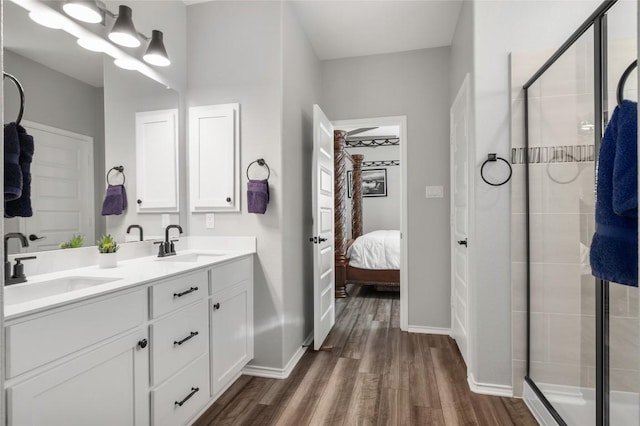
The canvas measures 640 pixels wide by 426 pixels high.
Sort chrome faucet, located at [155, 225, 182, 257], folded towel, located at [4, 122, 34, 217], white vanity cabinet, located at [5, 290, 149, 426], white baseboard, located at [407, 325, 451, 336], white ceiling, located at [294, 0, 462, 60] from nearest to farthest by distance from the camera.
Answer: white vanity cabinet, located at [5, 290, 149, 426]
folded towel, located at [4, 122, 34, 217]
chrome faucet, located at [155, 225, 182, 257]
white ceiling, located at [294, 0, 462, 60]
white baseboard, located at [407, 325, 451, 336]

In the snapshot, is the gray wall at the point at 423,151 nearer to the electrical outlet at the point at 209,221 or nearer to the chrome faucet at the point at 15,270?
the electrical outlet at the point at 209,221

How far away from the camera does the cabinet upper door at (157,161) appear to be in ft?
7.73

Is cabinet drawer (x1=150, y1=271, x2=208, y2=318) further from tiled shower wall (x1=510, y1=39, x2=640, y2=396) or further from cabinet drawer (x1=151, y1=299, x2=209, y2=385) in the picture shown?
tiled shower wall (x1=510, y1=39, x2=640, y2=396)

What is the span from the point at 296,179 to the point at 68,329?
1.92 m

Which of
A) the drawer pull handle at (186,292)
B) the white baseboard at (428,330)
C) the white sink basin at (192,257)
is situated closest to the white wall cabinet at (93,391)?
the drawer pull handle at (186,292)

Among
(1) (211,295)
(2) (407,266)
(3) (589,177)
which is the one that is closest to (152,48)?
(1) (211,295)

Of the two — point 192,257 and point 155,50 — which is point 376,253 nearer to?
point 192,257

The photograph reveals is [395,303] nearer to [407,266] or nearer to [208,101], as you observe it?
[407,266]

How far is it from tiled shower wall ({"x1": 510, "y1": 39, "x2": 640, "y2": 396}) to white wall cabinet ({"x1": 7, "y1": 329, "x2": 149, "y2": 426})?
1998mm

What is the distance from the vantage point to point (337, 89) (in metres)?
3.74

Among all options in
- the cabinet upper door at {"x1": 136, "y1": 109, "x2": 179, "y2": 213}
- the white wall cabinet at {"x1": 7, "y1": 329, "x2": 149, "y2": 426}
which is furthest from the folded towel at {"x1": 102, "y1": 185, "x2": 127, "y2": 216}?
the white wall cabinet at {"x1": 7, "y1": 329, "x2": 149, "y2": 426}

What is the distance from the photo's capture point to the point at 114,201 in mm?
2107

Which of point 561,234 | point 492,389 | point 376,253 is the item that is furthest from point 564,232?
point 376,253

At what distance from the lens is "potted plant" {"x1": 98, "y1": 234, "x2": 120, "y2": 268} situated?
1882mm
